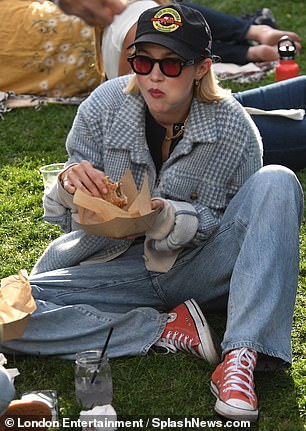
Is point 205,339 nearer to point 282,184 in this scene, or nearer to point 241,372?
point 241,372

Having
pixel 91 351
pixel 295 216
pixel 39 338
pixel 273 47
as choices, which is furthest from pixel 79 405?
pixel 273 47

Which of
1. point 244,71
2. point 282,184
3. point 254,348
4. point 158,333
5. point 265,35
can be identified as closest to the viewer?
point 254,348

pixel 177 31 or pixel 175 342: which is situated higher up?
pixel 177 31

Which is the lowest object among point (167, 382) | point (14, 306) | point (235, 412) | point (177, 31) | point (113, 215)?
point (167, 382)

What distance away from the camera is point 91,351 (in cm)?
314

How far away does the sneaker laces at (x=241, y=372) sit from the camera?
297 cm

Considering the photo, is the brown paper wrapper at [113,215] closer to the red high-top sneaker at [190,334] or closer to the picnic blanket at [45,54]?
the red high-top sneaker at [190,334]

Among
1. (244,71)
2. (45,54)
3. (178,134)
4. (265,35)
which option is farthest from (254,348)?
(265,35)

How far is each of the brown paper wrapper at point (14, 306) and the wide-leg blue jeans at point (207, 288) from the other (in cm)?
26

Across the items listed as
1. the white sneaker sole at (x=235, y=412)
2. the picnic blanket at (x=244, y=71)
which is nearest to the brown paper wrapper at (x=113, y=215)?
the white sneaker sole at (x=235, y=412)

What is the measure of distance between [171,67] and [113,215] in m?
0.60

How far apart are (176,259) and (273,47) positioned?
4230 millimetres

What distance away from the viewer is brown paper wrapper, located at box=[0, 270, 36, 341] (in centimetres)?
296

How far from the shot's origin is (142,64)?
3.29 metres
